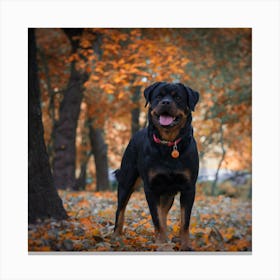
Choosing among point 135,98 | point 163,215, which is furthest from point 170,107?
point 135,98

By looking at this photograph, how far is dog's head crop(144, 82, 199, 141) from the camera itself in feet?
11.4

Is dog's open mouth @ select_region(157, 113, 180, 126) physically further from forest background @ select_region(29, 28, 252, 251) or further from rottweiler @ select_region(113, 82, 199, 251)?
forest background @ select_region(29, 28, 252, 251)

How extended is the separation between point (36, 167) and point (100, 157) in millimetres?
4050

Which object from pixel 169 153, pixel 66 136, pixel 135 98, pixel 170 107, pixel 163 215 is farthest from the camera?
pixel 135 98

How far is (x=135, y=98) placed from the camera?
710 centimetres

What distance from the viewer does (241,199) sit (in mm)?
7180

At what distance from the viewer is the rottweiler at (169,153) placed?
3.55m

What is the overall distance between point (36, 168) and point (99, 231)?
80 centimetres

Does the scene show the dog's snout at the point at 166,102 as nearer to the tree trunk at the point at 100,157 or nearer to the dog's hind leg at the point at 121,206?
the dog's hind leg at the point at 121,206

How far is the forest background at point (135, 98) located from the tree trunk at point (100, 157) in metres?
0.02

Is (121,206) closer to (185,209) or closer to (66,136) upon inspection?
(185,209)

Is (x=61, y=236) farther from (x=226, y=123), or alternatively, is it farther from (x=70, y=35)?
(x=226, y=123)

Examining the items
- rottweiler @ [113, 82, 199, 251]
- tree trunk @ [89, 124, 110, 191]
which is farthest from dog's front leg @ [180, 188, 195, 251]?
tree trunk @ [89, 124, 110, 191]
